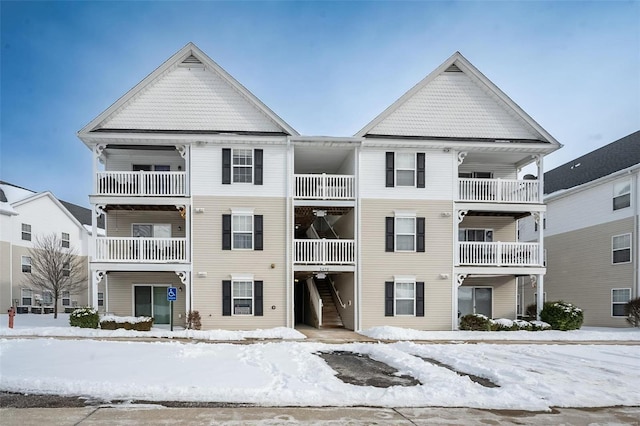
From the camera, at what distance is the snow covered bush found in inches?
706

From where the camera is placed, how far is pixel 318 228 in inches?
1020

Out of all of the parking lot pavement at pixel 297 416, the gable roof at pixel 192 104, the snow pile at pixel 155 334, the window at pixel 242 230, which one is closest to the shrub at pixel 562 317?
the snow pile at pixel 155 334

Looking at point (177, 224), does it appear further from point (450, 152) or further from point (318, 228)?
point (450, 152)

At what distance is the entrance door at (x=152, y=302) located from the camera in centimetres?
2070

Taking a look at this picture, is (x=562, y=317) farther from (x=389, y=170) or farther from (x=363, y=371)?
(x=363, y=371)

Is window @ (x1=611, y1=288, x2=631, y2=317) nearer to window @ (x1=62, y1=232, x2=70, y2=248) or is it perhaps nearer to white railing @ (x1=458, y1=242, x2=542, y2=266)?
white railing @ (x1=458, y1=242, x2=542, y2=266)

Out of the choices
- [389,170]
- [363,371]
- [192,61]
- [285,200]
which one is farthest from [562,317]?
[192,61]

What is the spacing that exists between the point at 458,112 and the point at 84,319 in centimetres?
1839

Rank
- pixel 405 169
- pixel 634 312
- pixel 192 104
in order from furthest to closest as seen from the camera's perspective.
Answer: pixel 634 312, pixel 405 169, pixel 192 104

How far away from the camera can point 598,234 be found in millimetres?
24453

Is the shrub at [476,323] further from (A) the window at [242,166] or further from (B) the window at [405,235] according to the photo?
(A) the window at [242,166]

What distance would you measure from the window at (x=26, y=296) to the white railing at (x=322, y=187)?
23346mm

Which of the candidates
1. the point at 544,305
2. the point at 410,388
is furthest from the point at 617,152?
the point at 410,388

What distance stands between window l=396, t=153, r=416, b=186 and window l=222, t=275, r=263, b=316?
7764mm
